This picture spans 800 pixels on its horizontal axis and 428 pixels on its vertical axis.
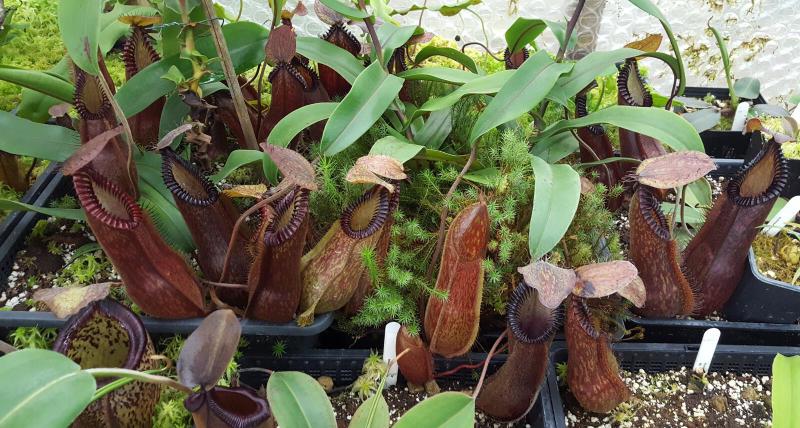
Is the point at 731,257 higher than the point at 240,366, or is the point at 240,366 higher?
the point at 731,257

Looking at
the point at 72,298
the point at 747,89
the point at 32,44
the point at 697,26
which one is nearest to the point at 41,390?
the point at 72,298

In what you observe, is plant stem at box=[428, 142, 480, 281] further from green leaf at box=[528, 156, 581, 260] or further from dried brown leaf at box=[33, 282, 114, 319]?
dried brown leaf at box=[33, 282, 114, 319]

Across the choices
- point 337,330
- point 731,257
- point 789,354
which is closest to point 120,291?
point 337,330

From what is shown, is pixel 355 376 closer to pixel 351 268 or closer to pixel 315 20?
pixel 351 268

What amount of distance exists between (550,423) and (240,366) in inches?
21.6

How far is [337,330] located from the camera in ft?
3.83

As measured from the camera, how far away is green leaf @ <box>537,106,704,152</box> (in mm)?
1038

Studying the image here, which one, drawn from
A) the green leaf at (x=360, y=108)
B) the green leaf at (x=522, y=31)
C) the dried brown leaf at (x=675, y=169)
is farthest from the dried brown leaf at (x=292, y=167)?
the green leaf at (x=522, y=31)

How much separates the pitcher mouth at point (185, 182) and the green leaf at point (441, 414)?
49 cm

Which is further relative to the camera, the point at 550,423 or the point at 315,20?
the point at 315,20

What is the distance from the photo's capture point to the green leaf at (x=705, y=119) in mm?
1396

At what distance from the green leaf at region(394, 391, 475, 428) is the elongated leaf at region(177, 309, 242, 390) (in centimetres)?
23

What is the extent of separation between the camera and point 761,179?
1078mm

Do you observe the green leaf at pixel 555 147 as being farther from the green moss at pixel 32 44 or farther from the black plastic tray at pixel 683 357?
the green moss at pixel 32 44
